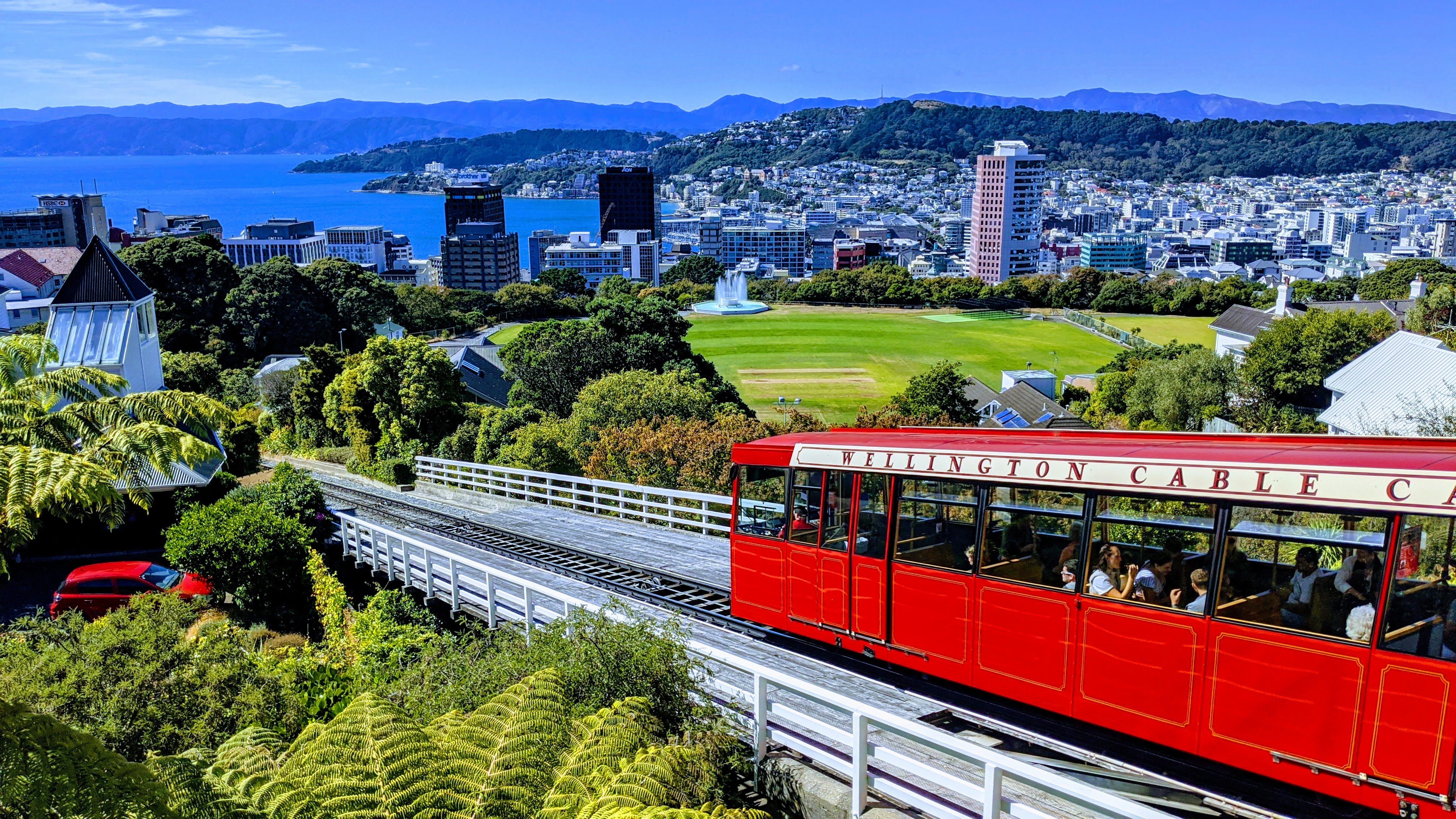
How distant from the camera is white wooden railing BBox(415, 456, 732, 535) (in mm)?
19844

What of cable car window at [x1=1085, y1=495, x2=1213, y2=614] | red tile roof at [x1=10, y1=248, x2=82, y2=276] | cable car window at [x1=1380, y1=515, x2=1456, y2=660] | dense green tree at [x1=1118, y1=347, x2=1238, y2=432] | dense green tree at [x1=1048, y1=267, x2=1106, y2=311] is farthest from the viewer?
dense green tree at [x1=1048, y1=267, x2=1106, y2=311]

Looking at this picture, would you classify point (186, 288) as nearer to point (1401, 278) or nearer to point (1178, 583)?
point (1178, 583)

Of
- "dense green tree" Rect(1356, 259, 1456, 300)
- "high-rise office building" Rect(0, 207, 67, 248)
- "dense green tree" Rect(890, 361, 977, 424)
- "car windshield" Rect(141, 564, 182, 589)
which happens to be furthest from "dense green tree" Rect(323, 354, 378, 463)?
"high-rise office building" Rect(0, 207, 67, 248)

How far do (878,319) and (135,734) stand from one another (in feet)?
351

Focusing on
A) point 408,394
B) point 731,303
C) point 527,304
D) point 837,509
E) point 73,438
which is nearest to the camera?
point 73,438

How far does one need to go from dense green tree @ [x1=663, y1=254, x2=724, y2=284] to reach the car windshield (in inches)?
5259

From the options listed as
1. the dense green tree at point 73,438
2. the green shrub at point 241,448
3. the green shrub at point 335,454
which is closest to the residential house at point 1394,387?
the dense green tree at point 73,438

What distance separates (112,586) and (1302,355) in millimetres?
52010

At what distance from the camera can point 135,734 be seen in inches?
411

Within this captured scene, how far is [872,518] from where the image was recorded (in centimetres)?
1099

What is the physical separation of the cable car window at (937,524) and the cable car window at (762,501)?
187cm

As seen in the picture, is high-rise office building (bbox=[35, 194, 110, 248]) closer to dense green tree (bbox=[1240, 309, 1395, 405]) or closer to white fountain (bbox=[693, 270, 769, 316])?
white fountain (bbox=[693, 270, 769, 316])

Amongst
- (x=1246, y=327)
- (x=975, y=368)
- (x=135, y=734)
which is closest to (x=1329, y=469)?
(x=135, y=734)

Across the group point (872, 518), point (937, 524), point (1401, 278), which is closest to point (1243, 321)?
point (1401, 278)
